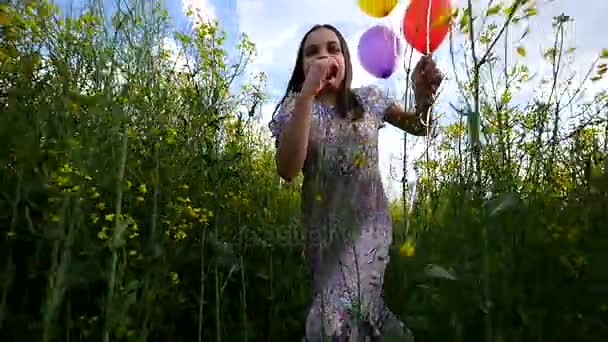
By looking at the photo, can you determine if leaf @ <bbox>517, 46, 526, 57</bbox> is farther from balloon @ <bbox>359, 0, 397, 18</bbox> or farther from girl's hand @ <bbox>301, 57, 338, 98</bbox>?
balloon @ <bbox>359, 0, 397, 18</bbox>

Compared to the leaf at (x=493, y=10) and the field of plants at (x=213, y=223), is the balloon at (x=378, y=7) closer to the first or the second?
the field of plants at (x=213, y=223)

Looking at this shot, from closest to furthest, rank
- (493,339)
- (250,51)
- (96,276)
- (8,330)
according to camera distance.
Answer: (493,339), (96,276), (8,330), (250,51)

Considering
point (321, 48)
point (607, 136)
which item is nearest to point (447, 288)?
point (607, 136)

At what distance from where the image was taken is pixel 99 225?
5.11 feet

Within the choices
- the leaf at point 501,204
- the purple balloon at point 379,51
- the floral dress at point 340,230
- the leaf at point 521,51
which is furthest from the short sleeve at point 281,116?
the leaf at point 501,204

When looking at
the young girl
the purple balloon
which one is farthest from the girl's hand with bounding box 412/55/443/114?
the purple balloon

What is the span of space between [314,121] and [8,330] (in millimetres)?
889

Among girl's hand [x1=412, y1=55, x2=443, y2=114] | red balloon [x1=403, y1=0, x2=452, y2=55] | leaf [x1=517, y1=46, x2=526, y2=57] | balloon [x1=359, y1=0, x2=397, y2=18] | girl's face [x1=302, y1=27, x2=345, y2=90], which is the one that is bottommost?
leaf [x1=517, y1=46, x2=526, y2=57]

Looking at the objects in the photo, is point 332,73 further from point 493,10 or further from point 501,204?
point 501,204

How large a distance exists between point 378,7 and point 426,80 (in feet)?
1.90

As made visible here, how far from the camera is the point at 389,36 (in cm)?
204

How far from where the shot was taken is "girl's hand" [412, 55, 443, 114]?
1399mm

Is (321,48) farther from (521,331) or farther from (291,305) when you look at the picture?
(521,331)

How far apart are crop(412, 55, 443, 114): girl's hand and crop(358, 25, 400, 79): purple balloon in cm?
49
